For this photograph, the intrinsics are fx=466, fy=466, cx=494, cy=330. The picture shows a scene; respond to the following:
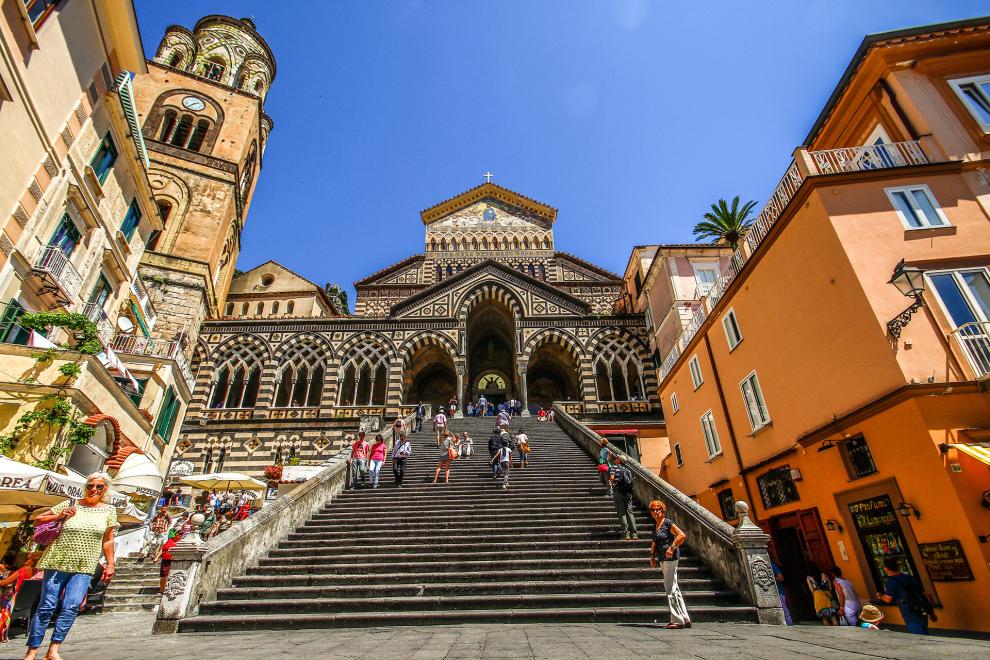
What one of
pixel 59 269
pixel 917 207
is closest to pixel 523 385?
pixel 917 207

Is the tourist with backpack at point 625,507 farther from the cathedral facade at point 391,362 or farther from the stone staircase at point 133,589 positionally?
the cathedral facade at point 391,362

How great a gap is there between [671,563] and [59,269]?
58.4ft

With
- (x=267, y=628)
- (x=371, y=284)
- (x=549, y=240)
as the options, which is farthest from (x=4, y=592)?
(x=549, y=240)

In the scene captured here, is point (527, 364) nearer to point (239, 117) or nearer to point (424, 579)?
point (424, 579)

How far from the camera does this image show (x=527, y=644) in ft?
15.7

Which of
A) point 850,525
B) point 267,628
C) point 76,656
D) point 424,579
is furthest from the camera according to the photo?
point 850,525

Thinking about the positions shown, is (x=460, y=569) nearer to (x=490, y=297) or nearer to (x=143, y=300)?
(x=143, y=300)

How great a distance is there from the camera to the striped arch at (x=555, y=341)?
27.0m

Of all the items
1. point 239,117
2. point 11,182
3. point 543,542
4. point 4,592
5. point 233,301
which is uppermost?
point 239,117

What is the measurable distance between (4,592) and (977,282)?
60.3ft

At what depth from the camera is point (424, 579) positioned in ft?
24.7

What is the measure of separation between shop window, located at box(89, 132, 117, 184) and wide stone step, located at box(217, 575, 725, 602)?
51.7 ft

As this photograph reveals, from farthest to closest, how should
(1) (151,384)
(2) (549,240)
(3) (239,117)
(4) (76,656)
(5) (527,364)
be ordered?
Result: (2) (549,240), (3) (239,117), (5) (527,364), (1) (151,384), (4) (76,656)

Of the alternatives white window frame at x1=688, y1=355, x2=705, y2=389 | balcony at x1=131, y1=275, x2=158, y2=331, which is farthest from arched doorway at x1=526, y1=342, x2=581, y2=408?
balcony at x1=131, y1=275, x2=158, y2=331
